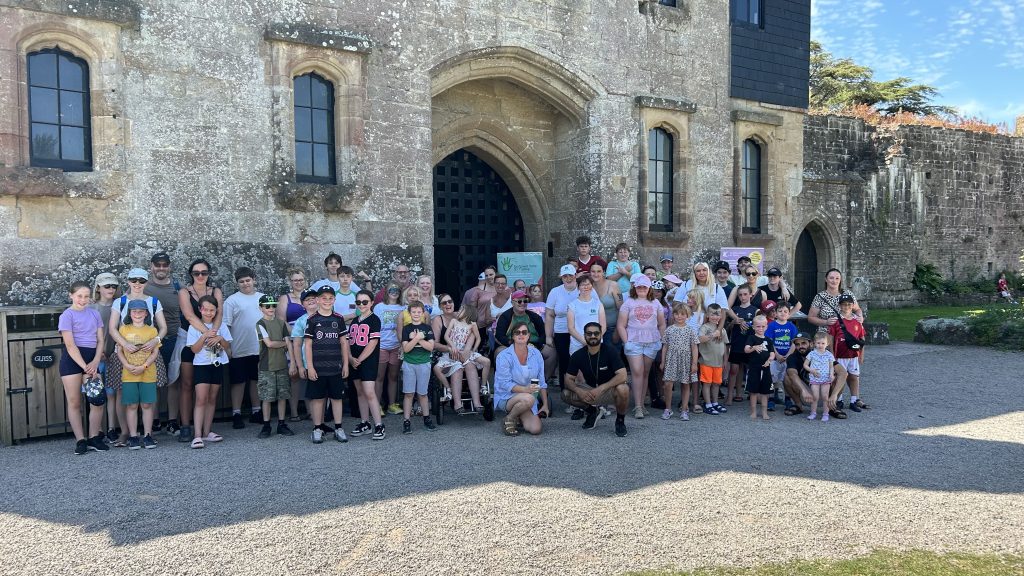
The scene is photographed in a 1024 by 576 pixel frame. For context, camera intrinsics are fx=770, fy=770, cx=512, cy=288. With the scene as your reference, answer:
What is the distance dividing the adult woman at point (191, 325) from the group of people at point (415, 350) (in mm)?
17

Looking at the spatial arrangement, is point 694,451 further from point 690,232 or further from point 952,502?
point 690,232

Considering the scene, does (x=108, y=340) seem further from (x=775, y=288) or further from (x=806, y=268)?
(x=806, y=268)

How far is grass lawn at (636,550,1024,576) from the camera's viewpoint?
12.8 feet

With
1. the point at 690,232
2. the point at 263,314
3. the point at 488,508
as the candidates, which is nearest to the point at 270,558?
the point at 488,508

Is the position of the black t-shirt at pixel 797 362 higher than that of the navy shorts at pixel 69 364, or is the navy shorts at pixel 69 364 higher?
the navy shorts at pixel 69 364

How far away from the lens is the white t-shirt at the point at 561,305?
836cm

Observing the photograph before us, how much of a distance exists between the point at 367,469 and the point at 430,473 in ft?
1.65

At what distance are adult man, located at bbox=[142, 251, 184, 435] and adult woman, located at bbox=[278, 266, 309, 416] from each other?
38.0 inches

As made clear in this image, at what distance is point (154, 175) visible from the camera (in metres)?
8.16

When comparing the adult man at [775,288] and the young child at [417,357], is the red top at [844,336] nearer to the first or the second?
the adult man at [775,288]

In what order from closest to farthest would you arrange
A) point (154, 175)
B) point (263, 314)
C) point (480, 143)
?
point (263, 314) < point (154, 175) < point (480, 143)

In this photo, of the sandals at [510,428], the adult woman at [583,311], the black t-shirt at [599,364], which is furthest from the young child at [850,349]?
the sandals at [510,428]

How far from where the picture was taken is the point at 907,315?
728 inches

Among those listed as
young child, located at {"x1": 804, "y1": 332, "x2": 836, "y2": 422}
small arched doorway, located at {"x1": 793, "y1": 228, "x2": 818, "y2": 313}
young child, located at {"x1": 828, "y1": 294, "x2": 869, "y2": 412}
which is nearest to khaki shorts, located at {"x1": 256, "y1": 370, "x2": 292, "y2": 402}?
young child, located at {"x1": 804, "y1": 332, "x2": 836, "y2": 422}
